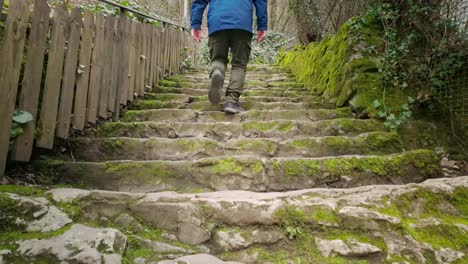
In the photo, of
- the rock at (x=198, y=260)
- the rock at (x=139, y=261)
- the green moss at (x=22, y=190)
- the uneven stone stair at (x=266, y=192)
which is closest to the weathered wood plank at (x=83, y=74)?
the uneven stone stair at (x=266, y=192)

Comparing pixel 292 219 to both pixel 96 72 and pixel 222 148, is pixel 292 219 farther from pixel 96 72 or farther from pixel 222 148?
pixel 96 72

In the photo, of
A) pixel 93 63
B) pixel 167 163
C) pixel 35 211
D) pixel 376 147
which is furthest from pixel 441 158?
pixel 93 63

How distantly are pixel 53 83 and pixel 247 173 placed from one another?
4.98ft

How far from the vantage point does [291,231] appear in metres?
1.62

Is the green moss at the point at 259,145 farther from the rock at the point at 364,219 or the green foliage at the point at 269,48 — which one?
the green foliage at the point at 269,48

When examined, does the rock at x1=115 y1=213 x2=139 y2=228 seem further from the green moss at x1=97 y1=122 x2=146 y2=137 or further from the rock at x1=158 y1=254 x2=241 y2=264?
the green moss at x1=97 y1=122 x2=146 y2=137

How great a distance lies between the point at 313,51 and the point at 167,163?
379cm

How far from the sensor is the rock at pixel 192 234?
5.38 ft

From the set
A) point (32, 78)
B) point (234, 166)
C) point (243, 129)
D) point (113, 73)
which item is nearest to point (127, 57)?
point (113, 73)

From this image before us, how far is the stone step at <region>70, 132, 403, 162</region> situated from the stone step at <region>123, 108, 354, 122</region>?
0.75m

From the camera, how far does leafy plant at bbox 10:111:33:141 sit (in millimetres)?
1989

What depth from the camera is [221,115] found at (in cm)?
341

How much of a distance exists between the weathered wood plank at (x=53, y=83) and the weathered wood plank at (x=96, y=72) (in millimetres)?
393

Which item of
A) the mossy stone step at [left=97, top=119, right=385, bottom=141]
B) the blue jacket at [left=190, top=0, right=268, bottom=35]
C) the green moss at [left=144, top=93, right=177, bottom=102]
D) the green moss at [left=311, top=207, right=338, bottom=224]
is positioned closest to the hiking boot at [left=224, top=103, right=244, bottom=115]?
the mossy stone step at [left=97, top=119, right=385, bottom=141]
